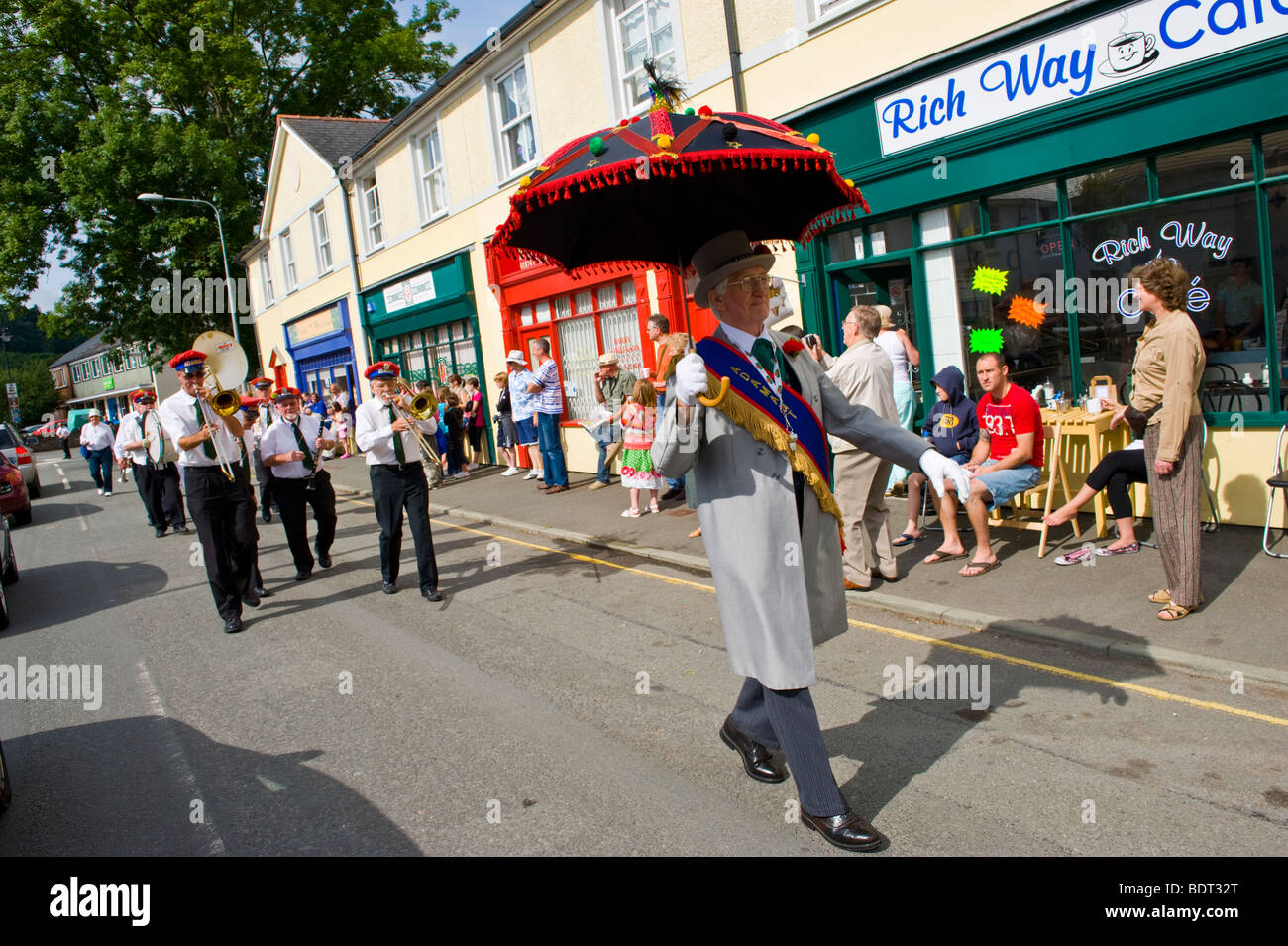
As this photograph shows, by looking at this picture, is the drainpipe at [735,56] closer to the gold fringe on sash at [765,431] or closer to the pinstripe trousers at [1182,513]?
the pinstripe trousers at [1182,513]

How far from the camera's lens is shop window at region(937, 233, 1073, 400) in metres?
8.11

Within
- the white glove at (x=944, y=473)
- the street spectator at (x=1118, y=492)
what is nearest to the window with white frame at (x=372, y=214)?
the street spectator at (x=1118, y=492)

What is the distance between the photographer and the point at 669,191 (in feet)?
12.6

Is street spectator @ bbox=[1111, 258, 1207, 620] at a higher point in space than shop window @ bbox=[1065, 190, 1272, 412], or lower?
lower

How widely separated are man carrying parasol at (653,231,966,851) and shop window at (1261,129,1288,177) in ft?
16.1

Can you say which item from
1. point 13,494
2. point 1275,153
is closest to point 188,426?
point 1275,153

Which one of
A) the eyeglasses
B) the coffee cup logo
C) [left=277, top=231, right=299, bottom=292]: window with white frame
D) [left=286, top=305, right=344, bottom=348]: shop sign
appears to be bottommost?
the eyeglasses

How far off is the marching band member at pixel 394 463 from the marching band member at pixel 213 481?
3.66ft

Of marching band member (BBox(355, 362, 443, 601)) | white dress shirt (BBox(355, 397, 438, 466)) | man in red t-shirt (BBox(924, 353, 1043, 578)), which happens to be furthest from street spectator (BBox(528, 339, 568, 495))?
man in red t-shirt (BBox(924, 353, 1043, 578))

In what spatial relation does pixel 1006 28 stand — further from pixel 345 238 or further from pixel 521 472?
pixel 345 238

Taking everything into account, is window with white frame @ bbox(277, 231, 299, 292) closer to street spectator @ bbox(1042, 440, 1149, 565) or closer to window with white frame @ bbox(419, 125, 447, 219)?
window with white frame @ bbox(419, 125, 447, 219)

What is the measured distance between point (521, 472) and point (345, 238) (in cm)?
1003

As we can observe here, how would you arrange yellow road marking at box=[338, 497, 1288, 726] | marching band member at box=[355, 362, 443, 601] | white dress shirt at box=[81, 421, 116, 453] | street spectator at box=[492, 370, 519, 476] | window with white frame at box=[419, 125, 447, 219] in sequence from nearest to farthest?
yellow road marking at box=[338, 497, 1288, 726]
marching band member at box=[355, 362, 443, 601]
street spectator at box=[492, 370, 519, 476]
window with white frame at box=[419, 125, 447, 219]
white dress shirt at box=[81, 421, 116, 453]

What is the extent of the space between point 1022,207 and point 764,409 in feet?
19.8
